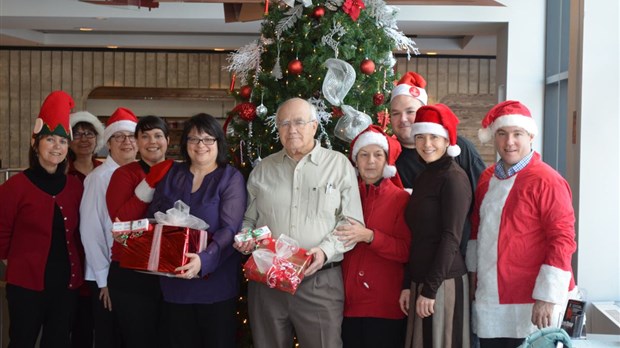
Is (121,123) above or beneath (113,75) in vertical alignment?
beneath

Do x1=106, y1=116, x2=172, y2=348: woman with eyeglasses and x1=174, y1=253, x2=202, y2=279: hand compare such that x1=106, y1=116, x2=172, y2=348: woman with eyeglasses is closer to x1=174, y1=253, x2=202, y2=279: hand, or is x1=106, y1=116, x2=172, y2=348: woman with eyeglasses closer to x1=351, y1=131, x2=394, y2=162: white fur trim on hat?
x1=174, y1=253, x2=202, y2=279: hand

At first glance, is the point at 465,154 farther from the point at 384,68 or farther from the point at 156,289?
the point at 156,289

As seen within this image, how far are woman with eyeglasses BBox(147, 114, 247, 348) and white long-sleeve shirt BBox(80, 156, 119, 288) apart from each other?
21.3 inches

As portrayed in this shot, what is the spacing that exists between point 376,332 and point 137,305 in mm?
1213

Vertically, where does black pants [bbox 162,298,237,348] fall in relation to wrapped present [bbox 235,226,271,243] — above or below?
below

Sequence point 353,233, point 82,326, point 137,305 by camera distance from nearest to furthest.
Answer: point 353,233 → point 137,305 → point 82,326

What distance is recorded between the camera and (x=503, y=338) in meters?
3.21

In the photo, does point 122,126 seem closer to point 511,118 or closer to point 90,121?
point 90,121

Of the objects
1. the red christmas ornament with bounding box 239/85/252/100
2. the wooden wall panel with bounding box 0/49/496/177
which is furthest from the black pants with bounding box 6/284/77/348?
the wooden wall panel with bounding box 0/49/496/177

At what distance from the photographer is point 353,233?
325 cm

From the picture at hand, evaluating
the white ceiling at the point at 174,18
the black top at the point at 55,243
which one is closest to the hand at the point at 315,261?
the black top at the point at 55,243

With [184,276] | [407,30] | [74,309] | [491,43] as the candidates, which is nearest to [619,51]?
[184,276]

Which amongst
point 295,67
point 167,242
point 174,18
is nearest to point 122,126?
point 295,67

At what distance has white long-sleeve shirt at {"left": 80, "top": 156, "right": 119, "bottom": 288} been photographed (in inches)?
153
